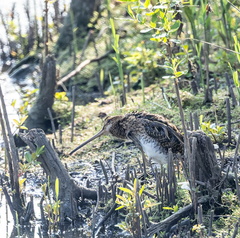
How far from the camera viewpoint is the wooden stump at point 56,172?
5.14m

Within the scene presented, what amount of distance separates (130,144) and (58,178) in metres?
1.65

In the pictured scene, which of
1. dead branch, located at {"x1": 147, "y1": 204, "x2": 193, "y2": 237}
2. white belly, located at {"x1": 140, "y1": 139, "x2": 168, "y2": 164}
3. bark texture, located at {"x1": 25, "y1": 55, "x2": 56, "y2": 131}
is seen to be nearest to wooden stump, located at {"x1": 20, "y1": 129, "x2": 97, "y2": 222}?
white belly, located at {"x1": 140, "y1": 139, "x2": 168, "y2": 164}

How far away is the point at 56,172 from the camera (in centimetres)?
521

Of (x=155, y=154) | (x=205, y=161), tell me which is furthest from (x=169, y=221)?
(x=155, y=154)

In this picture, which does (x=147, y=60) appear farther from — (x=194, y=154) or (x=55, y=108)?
(x=194, y=154)

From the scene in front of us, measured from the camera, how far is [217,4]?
7254 mm

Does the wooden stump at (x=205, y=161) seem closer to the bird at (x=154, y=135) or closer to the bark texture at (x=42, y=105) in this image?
the bird at (x=154, y=135)

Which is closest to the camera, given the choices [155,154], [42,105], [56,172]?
[56,172]

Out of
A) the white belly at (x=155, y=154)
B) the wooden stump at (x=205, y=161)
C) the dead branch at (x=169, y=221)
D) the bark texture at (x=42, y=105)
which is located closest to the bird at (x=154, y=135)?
the white belly at (x=155, y=154)

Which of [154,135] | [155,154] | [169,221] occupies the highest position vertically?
[154,135]

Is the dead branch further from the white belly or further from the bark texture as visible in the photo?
the bark texture

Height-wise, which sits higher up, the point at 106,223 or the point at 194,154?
the point at 194,154

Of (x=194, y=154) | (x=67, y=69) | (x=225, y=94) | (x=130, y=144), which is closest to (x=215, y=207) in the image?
(x=194, y=154)

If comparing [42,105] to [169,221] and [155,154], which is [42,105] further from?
[169,221]
